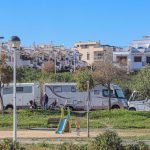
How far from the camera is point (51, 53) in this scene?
12100 cm

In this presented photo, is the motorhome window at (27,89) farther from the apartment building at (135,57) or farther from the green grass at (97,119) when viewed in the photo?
the apartment building at (135,57)

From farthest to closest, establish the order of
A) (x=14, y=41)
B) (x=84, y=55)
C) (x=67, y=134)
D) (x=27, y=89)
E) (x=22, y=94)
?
(x=84, y=55) < (x=27, y=89) < (x=22, y=94) < (x=67, y=134) < (x=14, y=41)

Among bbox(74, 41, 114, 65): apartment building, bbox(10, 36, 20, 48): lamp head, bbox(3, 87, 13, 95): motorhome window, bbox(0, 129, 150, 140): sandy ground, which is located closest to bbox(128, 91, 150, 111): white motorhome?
bbox(3, 87, 13, 95): motorhome window

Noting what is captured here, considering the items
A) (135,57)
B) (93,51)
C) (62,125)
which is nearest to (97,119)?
(62,125)

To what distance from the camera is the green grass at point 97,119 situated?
3462 centimetres

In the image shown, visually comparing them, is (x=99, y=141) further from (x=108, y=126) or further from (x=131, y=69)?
(x=131, y=69)

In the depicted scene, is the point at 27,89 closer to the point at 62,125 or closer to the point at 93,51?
the point at 62,125

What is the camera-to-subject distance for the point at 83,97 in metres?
52.0

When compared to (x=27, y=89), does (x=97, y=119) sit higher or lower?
lower

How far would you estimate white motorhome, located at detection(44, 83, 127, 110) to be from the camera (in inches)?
2052

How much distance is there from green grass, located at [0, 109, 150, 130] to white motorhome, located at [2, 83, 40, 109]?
31.1 feet

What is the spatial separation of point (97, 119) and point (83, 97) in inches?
496

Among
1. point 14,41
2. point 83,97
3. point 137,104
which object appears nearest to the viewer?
point 14,41

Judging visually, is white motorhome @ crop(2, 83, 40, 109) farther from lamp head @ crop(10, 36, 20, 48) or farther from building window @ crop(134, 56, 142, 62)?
building window @ crop(134, 56, 142, 62)
